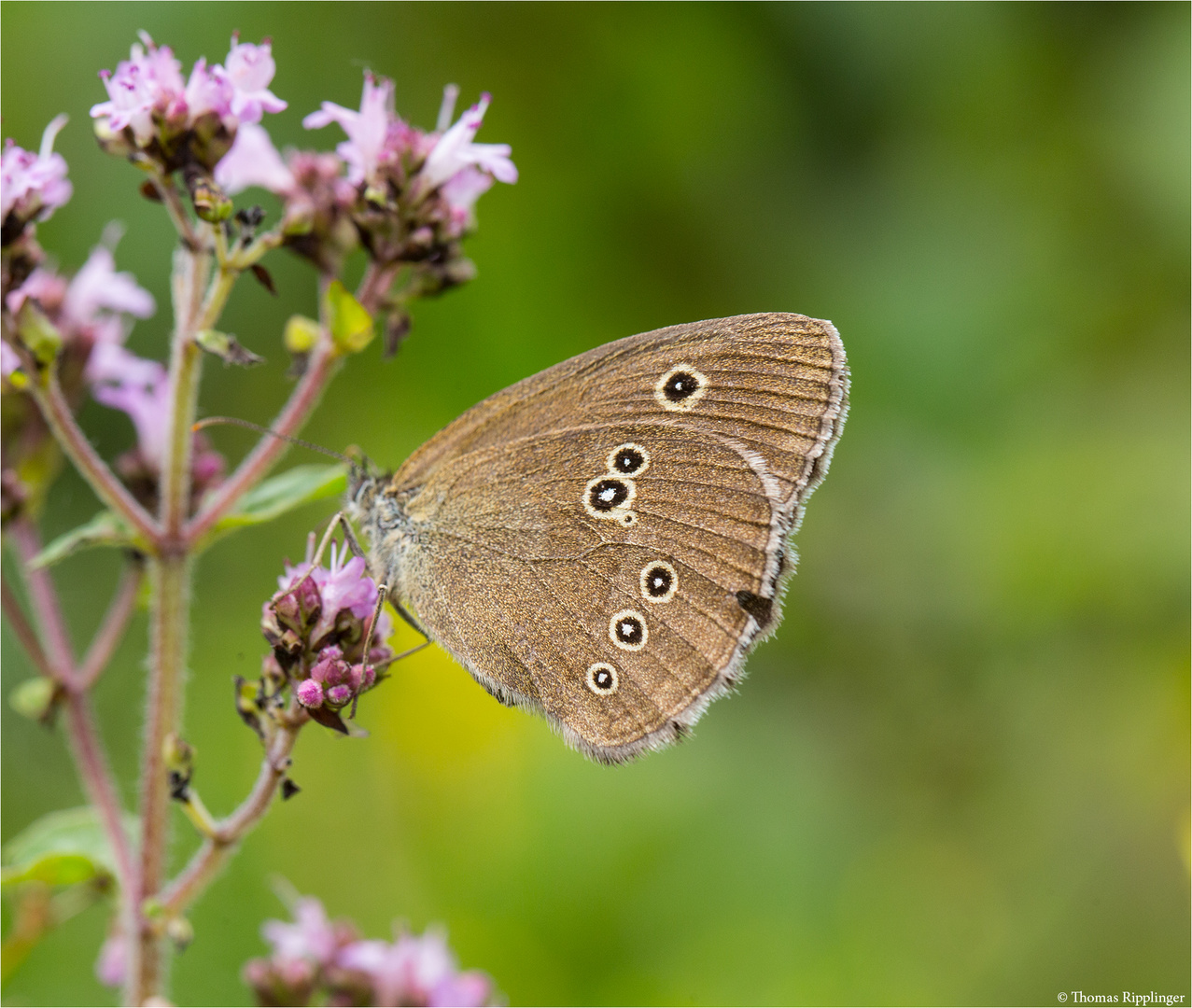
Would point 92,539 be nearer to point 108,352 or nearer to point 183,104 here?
point 108,352

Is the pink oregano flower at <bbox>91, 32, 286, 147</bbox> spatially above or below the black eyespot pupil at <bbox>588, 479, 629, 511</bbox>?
above

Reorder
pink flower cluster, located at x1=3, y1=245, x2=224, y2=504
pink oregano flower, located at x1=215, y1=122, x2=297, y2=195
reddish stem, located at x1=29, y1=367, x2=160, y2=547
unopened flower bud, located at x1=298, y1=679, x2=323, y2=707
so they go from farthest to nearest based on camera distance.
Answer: pink flower cluster, located at x1=3, y1=245, x2=224, y2=504 < pink oregano flower, located at x1=215, y1=122, x2=297, y2=195 < reddish stem, located at x1=29, y1=367, x2=160, y2=547 < unopened flower bud, located at x1=298, y1=679, x2=323, y2=707

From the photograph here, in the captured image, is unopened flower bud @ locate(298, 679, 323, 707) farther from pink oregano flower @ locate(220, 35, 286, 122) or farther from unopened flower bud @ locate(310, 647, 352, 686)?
pink oregano flower @ locate(220, 35, 286, 122)

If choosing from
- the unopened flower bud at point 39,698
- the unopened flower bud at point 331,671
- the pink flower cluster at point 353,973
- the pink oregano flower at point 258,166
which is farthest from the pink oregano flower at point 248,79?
the pink flower cluster at point 353,973

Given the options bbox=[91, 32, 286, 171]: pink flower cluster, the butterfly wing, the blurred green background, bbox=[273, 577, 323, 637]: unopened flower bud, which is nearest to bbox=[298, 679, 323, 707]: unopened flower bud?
bbox=[273, 577, 323, 637]: unopened flower bud

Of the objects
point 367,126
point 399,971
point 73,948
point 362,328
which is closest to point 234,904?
point 73,948

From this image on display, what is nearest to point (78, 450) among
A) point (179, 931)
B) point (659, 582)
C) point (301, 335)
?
point (301, 335)
